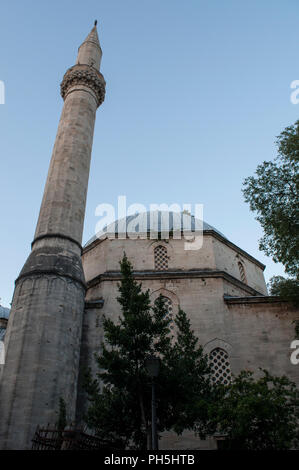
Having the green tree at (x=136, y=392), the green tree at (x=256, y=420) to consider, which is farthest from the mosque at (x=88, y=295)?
the green tree at (x=256, y=420)

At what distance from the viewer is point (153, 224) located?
1595cm

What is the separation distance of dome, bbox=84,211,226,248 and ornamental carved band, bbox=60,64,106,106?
216 inches

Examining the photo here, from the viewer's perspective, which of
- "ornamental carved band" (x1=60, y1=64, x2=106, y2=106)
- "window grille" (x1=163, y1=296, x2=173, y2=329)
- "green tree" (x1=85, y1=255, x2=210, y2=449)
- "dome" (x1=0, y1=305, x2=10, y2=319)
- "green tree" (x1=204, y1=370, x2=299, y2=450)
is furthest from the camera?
"dome" (x1=0, y1=305, x2=10, y2=319)

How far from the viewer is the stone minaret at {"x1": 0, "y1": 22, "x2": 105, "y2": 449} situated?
29.7 feet

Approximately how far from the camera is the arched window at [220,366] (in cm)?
1163

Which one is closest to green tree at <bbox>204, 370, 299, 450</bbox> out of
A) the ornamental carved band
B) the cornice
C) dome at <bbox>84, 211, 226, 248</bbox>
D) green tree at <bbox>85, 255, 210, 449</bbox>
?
green tree at <bbox>85, 255, 210, 449</bbox>

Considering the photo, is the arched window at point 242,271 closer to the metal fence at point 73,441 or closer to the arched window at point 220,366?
the arched window at point 220,366

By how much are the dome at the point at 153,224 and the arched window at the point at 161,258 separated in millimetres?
669

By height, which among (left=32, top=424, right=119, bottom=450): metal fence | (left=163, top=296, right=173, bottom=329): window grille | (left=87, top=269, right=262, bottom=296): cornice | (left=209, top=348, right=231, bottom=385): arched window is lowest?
(left=32, top=424, right=119, bottom=450): metal fence

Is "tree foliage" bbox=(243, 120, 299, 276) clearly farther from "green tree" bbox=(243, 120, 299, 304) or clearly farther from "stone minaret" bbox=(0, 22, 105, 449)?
"stone minaret" bbox=(0, 22, 105, 449)

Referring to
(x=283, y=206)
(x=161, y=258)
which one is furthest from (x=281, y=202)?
(x=161, y=258)

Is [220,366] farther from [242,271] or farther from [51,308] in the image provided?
[51,308]

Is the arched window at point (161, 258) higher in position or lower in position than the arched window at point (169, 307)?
higher
